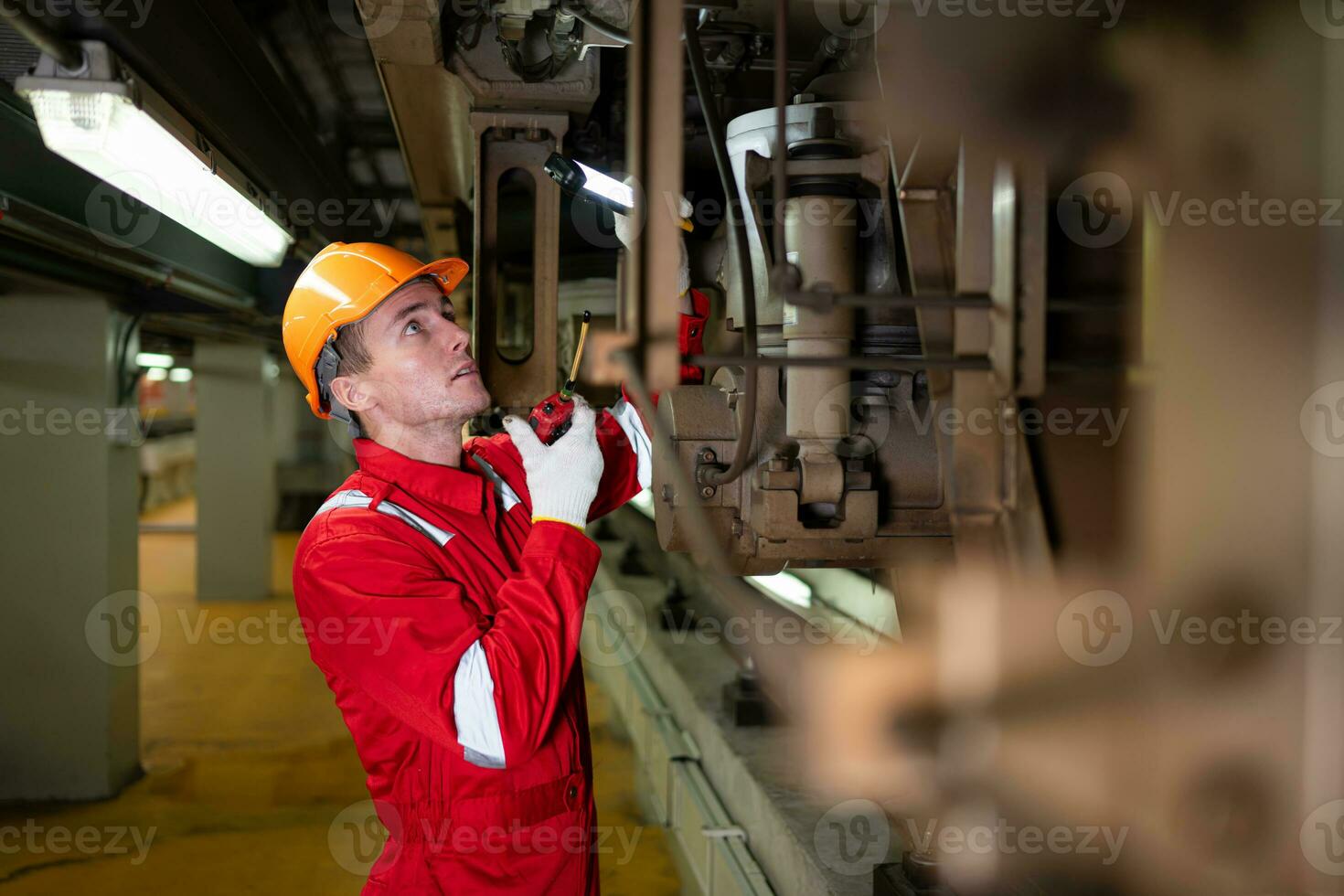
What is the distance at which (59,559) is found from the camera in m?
4.37

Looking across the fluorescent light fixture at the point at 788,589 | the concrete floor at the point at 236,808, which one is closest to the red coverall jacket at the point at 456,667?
the fluorescent light fixture at the point at 788,589

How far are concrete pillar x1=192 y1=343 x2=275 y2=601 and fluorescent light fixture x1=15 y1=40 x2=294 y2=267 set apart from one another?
19.6ft

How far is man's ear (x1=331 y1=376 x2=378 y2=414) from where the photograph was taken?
182cm

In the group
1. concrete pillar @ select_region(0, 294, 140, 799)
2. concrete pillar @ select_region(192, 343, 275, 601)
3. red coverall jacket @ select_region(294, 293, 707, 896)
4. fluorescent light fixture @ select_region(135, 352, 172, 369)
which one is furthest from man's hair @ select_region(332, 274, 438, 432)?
fluorescent light fixture @ select_region(135, 352, 172, 369)

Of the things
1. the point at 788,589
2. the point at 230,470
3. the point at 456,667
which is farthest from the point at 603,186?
the point at 230,470

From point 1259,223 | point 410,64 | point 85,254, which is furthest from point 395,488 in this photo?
point 85,254

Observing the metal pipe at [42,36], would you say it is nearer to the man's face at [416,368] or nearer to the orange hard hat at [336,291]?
the orange hard hat at [336,291]

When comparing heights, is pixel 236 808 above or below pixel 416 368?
below

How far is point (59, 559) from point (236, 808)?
1450 millimetres

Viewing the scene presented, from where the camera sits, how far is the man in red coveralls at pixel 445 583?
4.73 ft

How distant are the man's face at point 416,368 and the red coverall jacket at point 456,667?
0.31ft

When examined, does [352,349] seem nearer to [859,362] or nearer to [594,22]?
[594,22]

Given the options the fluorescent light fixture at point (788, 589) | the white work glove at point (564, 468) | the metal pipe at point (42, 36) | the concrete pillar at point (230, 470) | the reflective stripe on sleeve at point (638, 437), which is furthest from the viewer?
the concrete pillar at point (230, 470)

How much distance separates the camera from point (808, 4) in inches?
68.2
